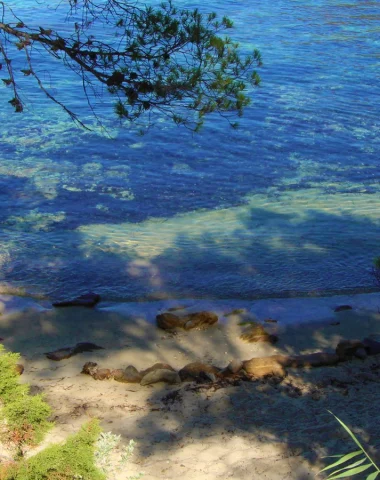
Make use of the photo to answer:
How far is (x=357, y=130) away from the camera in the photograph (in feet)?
48.9

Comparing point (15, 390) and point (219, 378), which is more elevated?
point (15, 390)

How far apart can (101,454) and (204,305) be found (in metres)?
5.14

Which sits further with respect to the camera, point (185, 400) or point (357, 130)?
point (357, 130)

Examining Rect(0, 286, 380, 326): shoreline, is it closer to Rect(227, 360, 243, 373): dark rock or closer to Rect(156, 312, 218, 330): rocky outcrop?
Rect(156, 312, 218, 330): rocky outcrop

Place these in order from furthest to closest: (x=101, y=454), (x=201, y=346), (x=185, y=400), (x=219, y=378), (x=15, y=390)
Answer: (x=201, y=346) < (x=219, y=378) < (x=185, y=400) < (x=15, y=390) < (x=101, y=454)

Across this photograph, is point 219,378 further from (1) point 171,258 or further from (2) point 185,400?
(1) point 171,258

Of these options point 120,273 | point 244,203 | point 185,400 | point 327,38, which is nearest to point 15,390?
point 185,400

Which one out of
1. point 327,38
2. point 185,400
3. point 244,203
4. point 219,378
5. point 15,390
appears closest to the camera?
point 15,390

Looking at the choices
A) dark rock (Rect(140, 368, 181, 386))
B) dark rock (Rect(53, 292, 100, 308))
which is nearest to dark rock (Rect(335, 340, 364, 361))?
dark rock (Rect(140, 368, 181, 386))

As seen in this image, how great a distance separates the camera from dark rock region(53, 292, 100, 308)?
812 centimetres

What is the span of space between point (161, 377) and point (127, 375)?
1.08 feet

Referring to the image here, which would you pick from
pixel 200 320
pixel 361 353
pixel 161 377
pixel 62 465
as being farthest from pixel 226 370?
pixel 62 465

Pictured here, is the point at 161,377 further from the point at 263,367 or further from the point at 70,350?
the point at 70,350

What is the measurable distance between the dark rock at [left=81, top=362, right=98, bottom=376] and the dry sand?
8 cm
